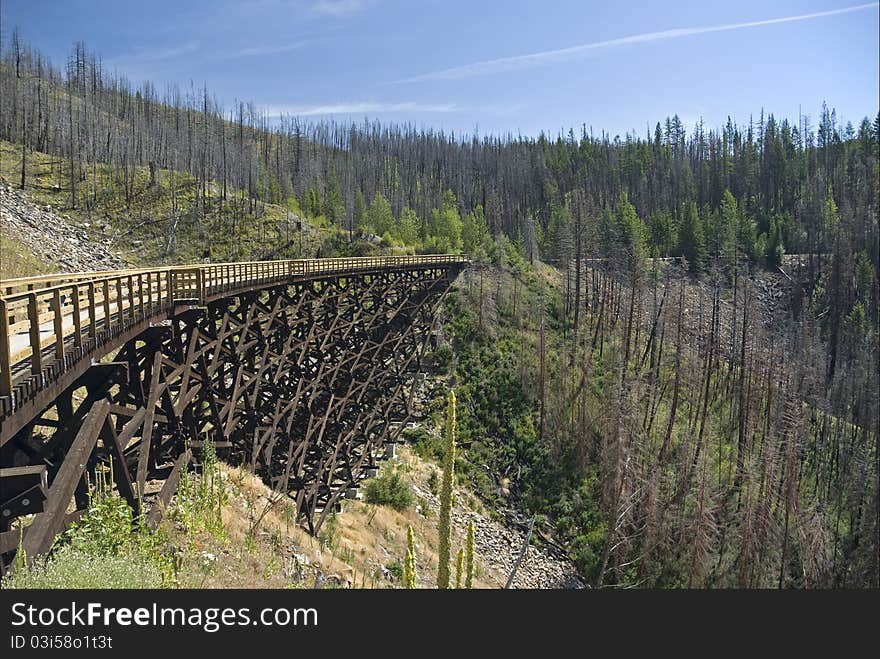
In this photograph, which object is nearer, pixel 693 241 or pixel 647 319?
pixel 647 319

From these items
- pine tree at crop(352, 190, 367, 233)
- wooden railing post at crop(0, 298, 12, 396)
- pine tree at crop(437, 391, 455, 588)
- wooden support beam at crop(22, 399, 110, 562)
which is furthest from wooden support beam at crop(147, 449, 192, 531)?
pine tree at crop(352, 190, 367, 233)

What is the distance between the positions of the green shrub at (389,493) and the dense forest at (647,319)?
763 cm

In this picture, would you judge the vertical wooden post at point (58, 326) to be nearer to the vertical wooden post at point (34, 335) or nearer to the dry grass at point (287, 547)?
the vertical wooden post at point (34, 335)

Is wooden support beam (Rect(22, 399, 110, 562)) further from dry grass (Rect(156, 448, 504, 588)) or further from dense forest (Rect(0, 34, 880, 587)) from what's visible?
dense forest (Rect(0, 34, 880, 587))

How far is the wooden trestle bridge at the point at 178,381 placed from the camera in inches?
244

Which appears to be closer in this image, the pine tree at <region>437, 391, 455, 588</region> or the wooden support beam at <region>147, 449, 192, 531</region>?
the pine tree at <region>437, 391, 455, 588</region>

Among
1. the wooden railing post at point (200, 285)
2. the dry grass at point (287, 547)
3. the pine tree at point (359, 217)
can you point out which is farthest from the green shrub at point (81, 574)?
the pine tree at point (359, 217)

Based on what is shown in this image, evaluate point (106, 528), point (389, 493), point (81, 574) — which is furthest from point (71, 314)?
point (389, 493)

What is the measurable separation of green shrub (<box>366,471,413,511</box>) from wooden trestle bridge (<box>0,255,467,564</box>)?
912 mm

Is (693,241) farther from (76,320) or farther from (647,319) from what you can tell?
(76,320)

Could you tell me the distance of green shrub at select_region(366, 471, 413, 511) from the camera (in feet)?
79.8

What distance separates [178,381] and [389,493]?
13966 millimetres

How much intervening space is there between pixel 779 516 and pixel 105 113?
386ft

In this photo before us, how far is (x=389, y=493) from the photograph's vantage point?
24.6 m
